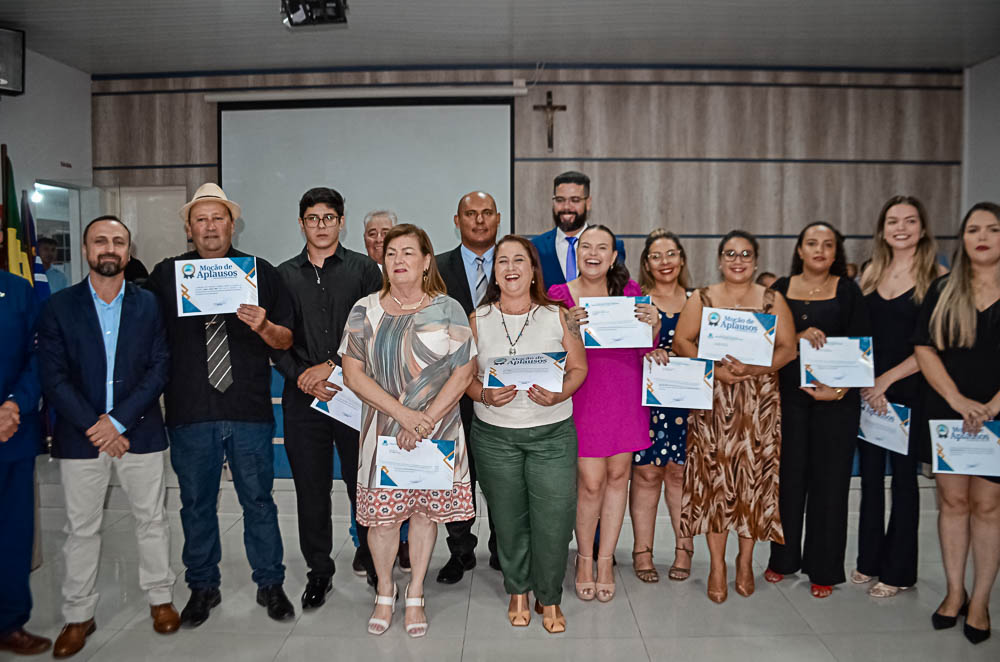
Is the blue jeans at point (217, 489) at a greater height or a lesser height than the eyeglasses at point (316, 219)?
lesser

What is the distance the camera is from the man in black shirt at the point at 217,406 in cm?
259

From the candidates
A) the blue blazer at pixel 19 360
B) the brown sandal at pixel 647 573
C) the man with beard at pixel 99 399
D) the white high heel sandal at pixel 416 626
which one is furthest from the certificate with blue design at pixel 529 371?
the blue blazer at pixel 19 360

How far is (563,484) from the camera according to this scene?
2.57 m

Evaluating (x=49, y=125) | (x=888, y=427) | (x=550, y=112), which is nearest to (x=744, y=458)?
(x=888, y=427)

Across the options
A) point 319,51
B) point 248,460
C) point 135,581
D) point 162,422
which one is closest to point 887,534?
point 248,460

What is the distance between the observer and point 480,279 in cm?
312

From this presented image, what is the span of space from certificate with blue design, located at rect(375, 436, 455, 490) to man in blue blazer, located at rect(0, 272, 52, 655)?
137 centimetres

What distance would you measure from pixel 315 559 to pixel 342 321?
1057 mm

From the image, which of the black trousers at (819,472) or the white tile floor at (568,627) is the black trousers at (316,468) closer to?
the white tile floor at (568,627)

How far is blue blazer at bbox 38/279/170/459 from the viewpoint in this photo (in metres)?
2.38

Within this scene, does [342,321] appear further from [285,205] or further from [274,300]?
[285,205]

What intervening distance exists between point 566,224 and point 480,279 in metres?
0.57

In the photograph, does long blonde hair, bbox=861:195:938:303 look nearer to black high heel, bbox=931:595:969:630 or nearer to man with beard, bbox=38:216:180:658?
black high heel, bbox=931:595:969:630

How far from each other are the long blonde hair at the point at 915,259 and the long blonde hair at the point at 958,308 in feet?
0.65
